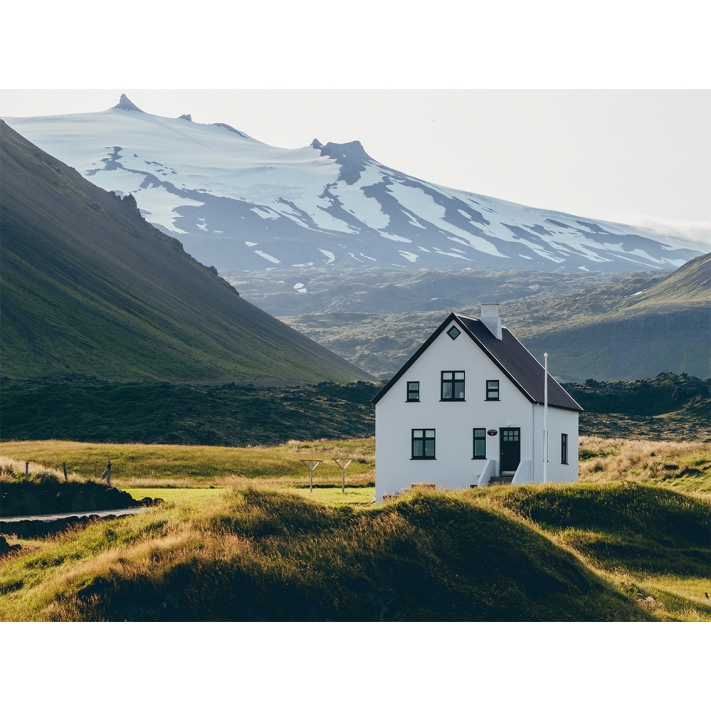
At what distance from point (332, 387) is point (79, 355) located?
4498cm

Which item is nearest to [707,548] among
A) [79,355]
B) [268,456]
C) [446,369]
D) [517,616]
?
[517,616]

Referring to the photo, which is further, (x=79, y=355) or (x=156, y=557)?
(x=79, y=355)

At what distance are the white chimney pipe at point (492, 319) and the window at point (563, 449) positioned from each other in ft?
25.0

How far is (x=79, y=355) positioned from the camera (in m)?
175

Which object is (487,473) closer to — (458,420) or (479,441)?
(479,441)

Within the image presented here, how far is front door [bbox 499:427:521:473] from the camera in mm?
59250

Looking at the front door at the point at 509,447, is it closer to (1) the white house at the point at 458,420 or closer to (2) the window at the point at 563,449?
(1) the white house at the point at 458,420

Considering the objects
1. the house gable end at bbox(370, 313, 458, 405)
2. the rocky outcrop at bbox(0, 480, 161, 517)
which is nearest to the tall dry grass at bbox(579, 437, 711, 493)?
the house gable end at bbox(370, 313, 458, 405)

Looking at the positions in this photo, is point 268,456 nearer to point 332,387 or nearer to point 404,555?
point 404,555

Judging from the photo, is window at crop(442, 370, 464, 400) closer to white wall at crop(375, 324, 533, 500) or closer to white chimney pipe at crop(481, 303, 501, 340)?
white wall at crop(375, 324, 533, 500)

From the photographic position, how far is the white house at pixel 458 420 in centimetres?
5916

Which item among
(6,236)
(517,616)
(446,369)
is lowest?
(517,616)

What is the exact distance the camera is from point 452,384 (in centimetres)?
6041

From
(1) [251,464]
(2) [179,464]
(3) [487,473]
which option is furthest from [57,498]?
(1) [251,464]
